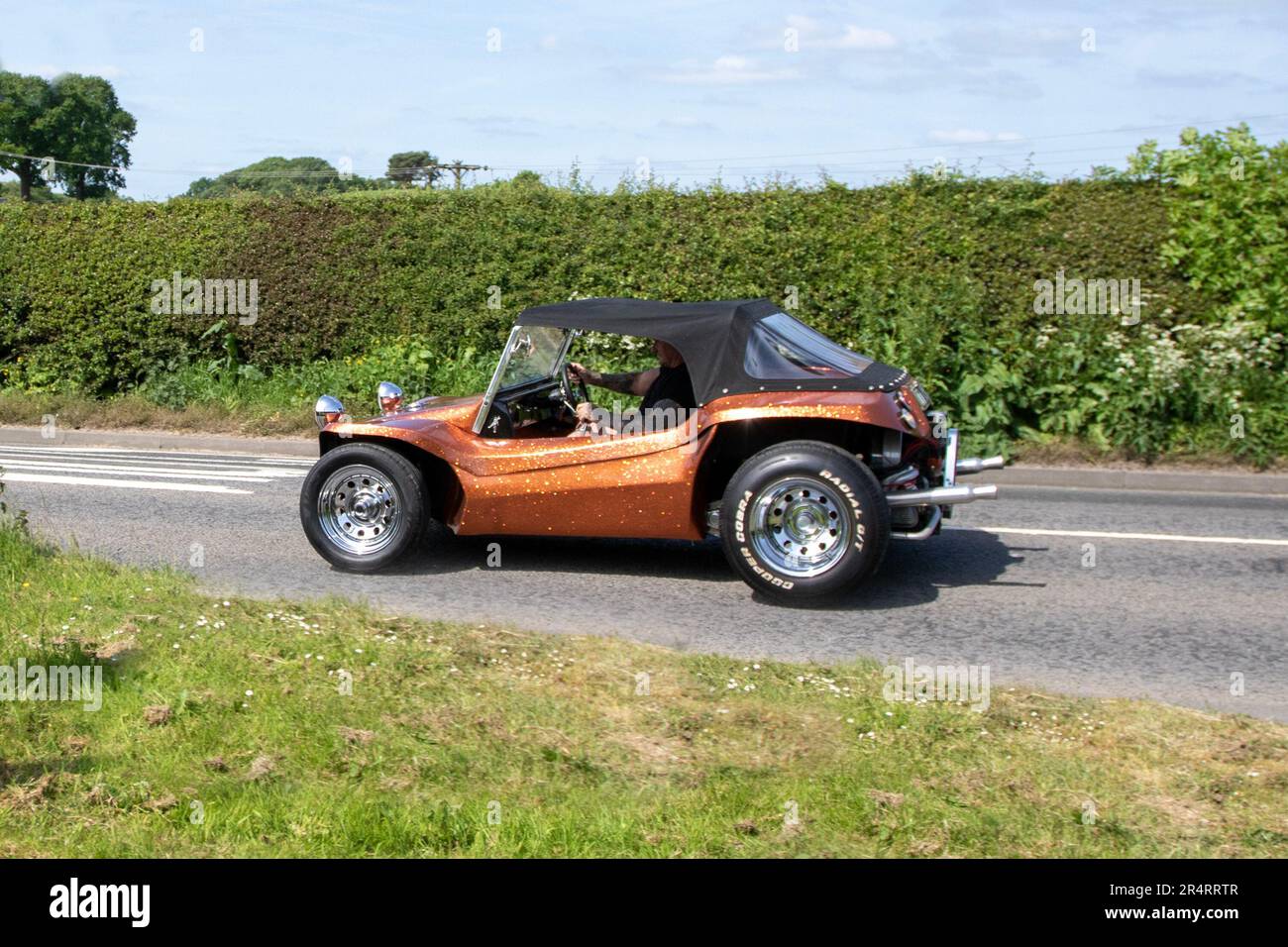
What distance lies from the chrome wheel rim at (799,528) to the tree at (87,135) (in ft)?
198

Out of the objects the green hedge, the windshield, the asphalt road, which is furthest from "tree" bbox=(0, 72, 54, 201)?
the windshield

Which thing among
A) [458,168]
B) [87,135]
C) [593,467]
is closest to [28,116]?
[87,135]

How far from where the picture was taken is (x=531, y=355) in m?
8.43

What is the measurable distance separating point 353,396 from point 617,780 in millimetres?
11246

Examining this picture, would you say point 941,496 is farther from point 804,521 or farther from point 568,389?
point 568,389

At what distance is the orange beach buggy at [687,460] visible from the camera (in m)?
7.48

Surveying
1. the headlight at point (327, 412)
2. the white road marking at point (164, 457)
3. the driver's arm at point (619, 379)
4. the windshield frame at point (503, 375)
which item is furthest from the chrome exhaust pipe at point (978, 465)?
the white road marking at point (164, 457)

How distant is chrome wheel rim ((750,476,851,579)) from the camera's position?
24.4 ft

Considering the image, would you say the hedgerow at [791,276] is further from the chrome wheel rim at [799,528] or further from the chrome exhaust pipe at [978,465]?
the chrome wheel rim at [799,528]

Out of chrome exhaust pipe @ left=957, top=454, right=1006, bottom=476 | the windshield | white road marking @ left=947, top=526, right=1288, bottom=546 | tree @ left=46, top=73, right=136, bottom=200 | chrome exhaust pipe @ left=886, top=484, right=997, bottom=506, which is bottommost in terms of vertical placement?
white road marking @ left=947, top=526, right=1288, bottom=546

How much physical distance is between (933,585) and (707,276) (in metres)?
7.25

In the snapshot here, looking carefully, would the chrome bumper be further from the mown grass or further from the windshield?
the windshield

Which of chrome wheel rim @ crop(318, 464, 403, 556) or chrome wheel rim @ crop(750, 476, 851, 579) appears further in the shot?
chrome wheel rim @ crop(318, 464, 403, 556)

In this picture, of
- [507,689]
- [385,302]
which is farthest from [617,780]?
[385,302]
